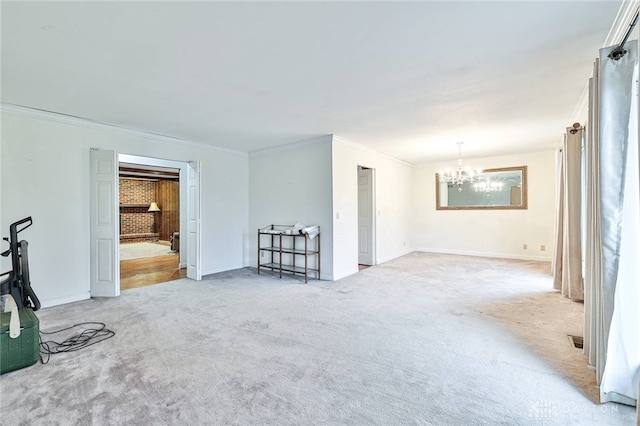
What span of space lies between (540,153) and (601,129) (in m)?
5.79

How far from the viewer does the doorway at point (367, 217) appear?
253 inches

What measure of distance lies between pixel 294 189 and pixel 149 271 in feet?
11.3

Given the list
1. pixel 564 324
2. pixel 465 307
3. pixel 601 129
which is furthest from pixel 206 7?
pixel 564 324

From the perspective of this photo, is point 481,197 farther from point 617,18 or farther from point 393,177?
point 617,18

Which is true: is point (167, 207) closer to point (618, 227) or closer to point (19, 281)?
point (19, 281)

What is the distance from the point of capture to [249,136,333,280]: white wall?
5103 mm

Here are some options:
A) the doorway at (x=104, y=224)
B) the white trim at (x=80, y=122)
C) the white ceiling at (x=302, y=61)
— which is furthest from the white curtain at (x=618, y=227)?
the white trim at (x=80, y=122)

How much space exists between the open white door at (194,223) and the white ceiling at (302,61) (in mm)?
1229

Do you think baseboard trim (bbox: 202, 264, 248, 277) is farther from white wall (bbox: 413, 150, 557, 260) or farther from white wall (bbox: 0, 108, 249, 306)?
white wall (bbox: 413, 150, 557, 260)

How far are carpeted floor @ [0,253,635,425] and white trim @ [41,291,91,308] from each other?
0.17 m

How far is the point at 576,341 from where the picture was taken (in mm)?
2660

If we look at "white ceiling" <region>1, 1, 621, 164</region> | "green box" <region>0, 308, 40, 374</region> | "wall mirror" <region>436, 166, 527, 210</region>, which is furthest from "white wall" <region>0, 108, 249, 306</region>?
"wall mirror" <region>436, 166, 527, 210</region>

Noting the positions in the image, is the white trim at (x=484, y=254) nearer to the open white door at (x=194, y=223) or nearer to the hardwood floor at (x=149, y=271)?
the open white door at (x=194, y=223)

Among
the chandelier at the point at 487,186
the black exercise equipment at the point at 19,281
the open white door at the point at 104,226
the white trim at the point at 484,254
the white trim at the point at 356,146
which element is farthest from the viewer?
the chandelier at the point at 487,186
